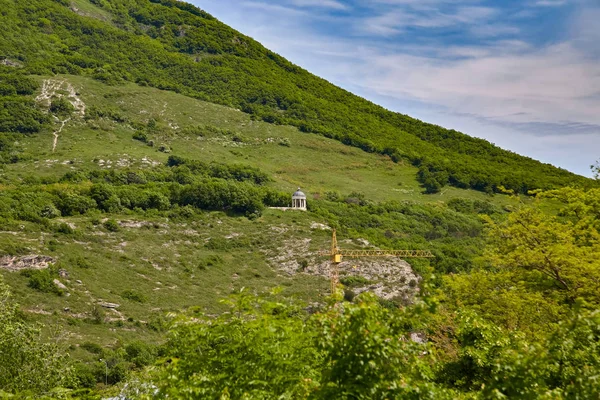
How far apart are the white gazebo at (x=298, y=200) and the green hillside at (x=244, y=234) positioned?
2.07 meters

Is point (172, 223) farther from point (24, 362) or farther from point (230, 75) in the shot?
point (230, 75)

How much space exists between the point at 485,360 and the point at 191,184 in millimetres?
63754

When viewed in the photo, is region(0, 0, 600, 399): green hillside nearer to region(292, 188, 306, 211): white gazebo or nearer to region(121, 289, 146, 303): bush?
region(121, 289, 146, 303): bush

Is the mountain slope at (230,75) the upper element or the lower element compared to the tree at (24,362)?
upper

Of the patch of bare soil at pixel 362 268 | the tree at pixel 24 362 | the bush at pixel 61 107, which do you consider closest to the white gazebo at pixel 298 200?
the patch of bare soil at pixel 362 268

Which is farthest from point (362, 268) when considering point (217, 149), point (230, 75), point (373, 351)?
point (230, 75)

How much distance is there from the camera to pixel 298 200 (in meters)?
76.6

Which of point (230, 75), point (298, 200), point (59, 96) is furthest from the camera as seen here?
point (230, 75)

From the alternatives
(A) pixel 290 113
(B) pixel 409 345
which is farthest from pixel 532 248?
(A) pixel 290 113

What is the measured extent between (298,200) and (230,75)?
→ 5850 cm

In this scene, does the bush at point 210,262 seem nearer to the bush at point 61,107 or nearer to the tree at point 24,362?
the tree at point 24,362

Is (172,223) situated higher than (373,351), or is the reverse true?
(373,351)

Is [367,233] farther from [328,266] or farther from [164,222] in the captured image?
[164,222]

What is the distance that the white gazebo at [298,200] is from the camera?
251ft
